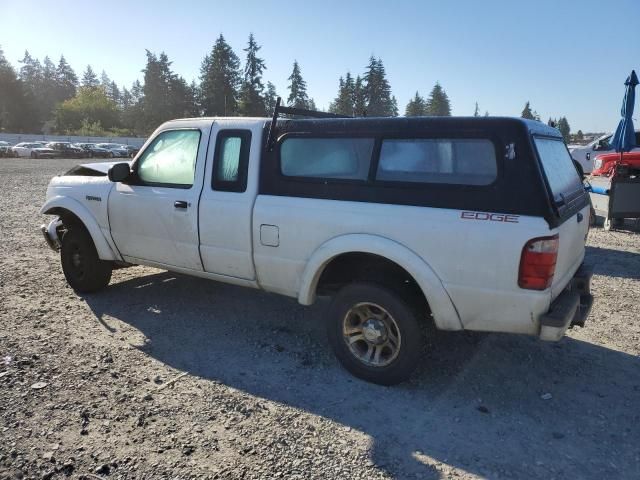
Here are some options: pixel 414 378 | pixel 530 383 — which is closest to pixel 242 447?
pixel 414 378

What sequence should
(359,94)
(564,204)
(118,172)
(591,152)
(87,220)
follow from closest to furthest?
(564,204) < (118,172) < (87,220) < (591,152) < (359,94)

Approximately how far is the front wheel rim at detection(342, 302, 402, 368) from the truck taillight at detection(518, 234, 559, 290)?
0.98m

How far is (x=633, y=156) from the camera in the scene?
12.0 m

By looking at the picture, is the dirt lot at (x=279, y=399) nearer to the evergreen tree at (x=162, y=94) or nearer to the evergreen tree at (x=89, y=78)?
the evergreen tree at (x=162, y=94)

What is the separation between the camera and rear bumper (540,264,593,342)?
307 cm

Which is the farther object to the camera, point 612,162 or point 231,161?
point 612,162

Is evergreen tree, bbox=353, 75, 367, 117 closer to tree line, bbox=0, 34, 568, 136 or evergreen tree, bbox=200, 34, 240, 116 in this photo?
tree line, bbox=0, 34, 568, 136

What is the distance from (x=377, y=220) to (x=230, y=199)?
143 centimetres

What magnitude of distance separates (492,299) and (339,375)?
141cm

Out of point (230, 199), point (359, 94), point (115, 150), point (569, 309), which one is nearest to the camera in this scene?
point (569, 309)

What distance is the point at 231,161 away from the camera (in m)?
4.32

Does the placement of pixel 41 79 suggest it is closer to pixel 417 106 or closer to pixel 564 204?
pixel 417 106

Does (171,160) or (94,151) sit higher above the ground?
(171,160)

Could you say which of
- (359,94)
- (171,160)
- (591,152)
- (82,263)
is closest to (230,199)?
(171,160)
